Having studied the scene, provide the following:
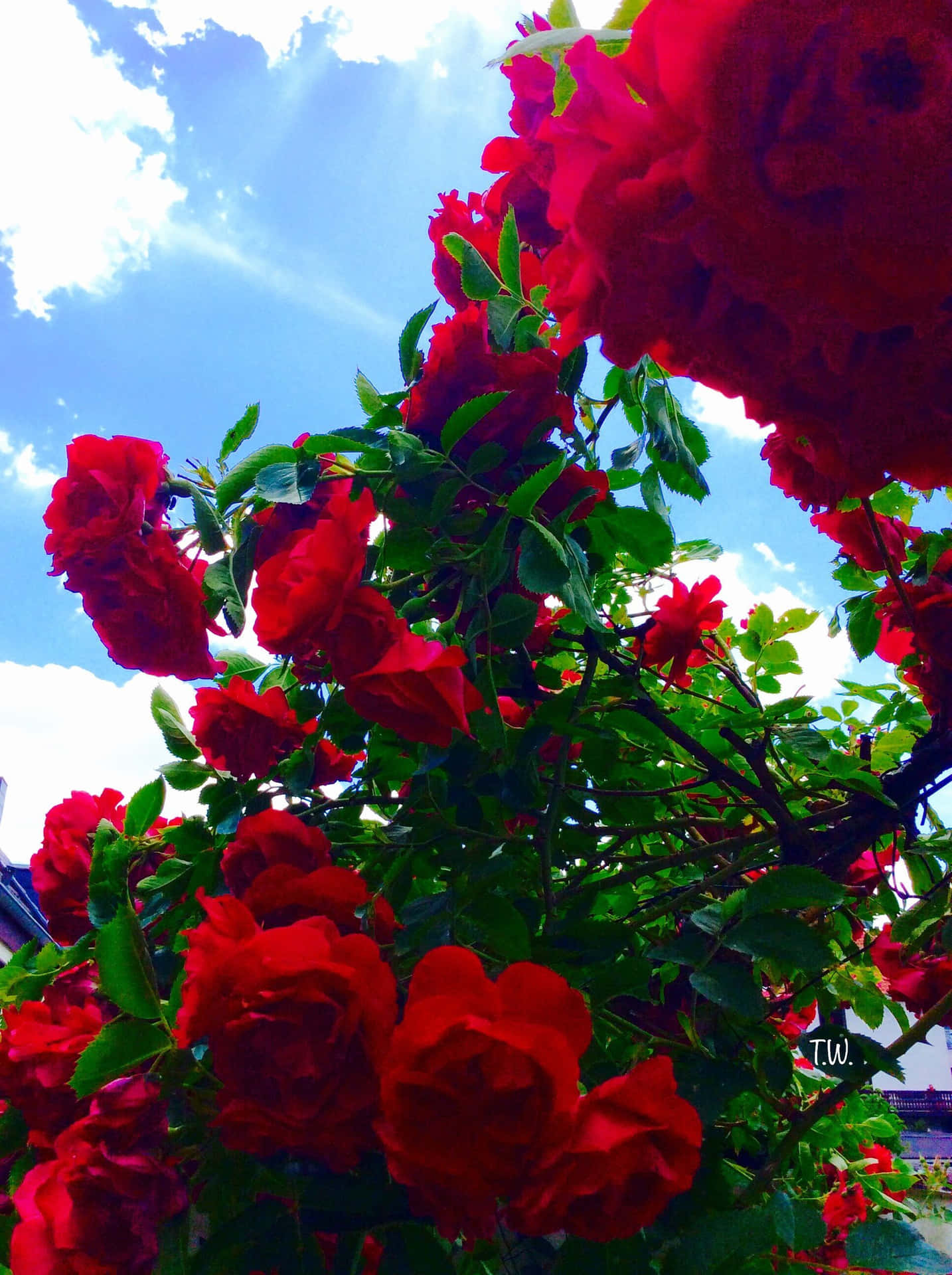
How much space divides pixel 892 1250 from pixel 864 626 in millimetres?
744

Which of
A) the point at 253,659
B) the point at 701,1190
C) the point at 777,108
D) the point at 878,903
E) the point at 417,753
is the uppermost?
the point at 253,659

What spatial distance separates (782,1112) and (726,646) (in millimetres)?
675

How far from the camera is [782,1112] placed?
2.72 feet

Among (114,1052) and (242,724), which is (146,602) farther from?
(114,1052)

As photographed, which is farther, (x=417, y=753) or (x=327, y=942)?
(x=417, y=753)

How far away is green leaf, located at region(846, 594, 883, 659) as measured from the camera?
112 centimetres

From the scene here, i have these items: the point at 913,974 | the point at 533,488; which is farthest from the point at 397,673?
the point at 913,974

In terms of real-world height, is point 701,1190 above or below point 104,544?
below

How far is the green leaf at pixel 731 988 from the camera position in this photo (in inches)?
27.0

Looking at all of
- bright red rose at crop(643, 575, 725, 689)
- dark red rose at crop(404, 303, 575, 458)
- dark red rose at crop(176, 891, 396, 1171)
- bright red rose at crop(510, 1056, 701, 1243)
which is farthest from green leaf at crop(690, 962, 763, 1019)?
dark red rose at crop(404, 303, 575, 458)

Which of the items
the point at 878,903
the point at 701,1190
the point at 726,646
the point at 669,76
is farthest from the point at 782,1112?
the point at 669,76

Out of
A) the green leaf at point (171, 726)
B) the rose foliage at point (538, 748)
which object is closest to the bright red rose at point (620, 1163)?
the rose foliage at point (538, 748)

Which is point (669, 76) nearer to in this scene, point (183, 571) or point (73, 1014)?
point (183, 571)

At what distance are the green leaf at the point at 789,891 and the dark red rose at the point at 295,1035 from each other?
0.35m
